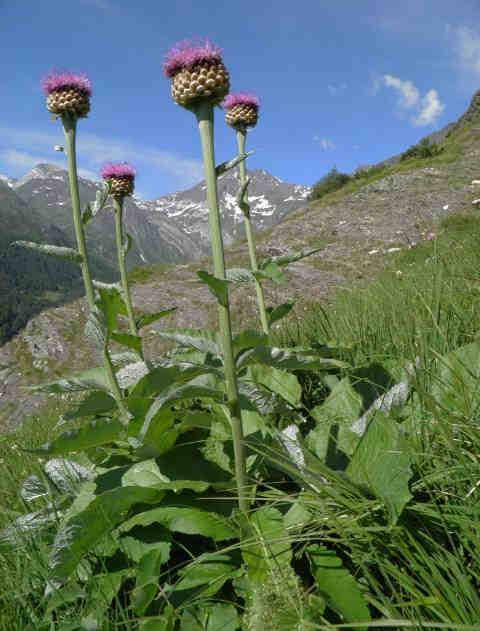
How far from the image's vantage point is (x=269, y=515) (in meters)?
2.01

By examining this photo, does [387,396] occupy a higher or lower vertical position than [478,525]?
higher

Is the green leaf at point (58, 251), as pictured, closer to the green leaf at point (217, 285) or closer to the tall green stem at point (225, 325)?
the tall green stem at point (225, 325)

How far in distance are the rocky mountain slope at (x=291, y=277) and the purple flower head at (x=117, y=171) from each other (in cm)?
471

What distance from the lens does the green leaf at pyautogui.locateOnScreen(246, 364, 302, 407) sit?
118 inches

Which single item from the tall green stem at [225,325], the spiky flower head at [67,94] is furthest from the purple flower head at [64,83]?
the tall green stem at [225,325]

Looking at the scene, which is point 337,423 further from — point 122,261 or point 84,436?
point 122,261

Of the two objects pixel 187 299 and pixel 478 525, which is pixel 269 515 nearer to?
pixel 478 525

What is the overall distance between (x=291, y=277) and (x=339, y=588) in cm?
1138

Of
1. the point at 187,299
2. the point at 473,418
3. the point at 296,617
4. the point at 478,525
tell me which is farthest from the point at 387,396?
the point at 187,299

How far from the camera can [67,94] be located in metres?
3.59

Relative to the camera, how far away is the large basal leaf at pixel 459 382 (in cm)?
200

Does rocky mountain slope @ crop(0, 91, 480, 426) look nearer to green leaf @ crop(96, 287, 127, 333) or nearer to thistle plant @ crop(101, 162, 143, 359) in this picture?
thistle plant @ crop(101, 162, 143, 359)

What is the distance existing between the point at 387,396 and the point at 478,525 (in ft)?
2.99

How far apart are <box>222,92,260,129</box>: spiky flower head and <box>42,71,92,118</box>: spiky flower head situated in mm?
1367
